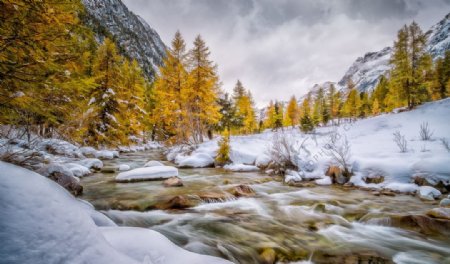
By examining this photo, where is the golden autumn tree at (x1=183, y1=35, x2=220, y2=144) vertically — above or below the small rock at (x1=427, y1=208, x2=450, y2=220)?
above

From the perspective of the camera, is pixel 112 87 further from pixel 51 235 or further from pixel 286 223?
pixel 51 235

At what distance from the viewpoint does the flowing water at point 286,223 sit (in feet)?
12.4

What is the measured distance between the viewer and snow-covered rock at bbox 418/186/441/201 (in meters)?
6.50

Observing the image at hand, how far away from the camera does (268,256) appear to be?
3.58 meters

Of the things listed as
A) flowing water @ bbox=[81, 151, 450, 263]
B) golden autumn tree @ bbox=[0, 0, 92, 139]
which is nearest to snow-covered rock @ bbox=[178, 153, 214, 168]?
flowing water @ bbox=[81, 151, 450, 263]

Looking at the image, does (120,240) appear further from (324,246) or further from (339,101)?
(339,101)

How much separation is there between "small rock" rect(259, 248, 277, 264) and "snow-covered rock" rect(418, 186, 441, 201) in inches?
221

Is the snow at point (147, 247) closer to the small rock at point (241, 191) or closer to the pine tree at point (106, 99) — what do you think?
the small rock at point (241, 191)

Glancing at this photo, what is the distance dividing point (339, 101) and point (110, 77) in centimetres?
5228

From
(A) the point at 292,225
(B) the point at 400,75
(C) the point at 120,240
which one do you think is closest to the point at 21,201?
(C) the point at 120,240

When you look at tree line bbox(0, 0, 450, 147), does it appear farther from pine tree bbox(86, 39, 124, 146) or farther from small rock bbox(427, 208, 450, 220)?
small rock bbox(427, 208, 450, 220)

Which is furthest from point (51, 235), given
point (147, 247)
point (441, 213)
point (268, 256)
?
point (441, 213)

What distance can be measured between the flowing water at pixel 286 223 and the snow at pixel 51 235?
5.44ft

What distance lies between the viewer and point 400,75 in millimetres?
30719
